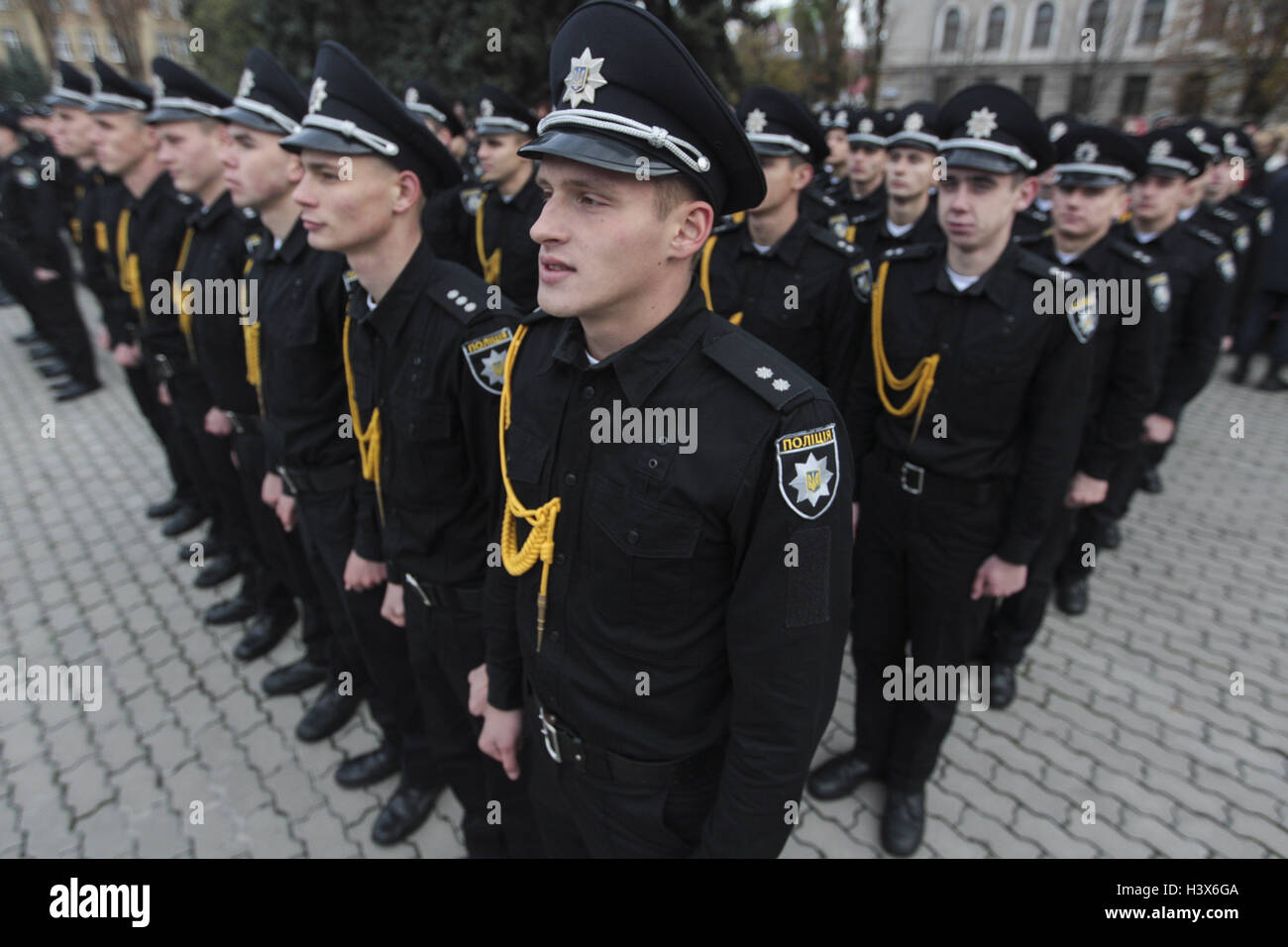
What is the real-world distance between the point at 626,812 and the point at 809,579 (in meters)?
0.85

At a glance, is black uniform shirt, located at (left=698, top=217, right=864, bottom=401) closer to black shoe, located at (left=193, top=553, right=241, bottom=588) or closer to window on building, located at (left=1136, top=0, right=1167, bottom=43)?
black shoe, located at (left=193, top=553, right=241, bottom=588)

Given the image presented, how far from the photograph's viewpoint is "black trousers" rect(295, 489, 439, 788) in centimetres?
300

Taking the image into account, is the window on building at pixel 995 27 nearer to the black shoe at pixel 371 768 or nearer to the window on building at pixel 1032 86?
the window on building at pixel 1032 86

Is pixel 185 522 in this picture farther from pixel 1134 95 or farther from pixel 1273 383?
pixel 1134 95

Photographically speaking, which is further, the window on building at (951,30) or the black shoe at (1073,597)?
the window on building at (951,30)

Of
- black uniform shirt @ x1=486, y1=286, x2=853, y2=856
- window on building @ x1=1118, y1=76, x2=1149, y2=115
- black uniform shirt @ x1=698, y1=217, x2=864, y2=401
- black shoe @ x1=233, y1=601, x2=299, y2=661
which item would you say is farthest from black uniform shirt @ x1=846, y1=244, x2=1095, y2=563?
window on building @ x1=1118, y1=76, x2=1149, y2=115

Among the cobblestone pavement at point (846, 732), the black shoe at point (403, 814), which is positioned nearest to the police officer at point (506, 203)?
the cobblestone pavement at point (846, 732)

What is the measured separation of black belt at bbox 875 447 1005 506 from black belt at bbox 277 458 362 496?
226 centimetres

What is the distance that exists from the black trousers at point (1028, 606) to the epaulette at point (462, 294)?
9.96 ft

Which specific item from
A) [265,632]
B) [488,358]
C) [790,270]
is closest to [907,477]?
[790,270]

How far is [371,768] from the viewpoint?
3449mm

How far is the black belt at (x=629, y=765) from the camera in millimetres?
1798

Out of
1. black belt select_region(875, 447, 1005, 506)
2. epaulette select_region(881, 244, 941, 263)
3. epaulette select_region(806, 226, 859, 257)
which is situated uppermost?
epaulette select_region(806, 226, 859, 257)
